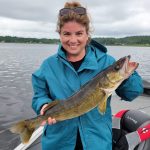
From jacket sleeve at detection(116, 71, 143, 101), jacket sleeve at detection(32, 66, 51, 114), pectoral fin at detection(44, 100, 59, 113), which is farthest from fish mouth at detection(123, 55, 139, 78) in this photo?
jacket sleeve at detection(32, 66, 51, 114)

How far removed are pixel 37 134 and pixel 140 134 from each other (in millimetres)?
2953

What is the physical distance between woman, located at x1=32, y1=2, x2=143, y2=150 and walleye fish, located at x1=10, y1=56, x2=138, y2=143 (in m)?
0.17

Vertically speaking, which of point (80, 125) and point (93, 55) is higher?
point (93, 55)

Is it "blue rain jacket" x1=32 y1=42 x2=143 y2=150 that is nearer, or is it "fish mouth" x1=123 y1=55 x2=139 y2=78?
"fish mouth" x1=123 y1=55 x2=139 y2=78

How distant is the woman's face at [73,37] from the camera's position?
380 centimetres

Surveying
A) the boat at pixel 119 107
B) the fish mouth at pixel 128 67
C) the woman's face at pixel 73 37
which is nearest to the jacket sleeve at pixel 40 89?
the woman's face at pixel 73 37

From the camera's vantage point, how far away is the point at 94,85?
3.51 metres

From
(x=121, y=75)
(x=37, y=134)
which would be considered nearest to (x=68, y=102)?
(x=121, y=75)

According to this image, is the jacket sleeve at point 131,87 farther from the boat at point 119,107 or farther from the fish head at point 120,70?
the boat at point 119,107

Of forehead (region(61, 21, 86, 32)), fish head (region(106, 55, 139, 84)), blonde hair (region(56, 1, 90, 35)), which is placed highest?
blonde hair (region(56, 1, 90, 35))

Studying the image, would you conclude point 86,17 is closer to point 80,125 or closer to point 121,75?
point 121,75

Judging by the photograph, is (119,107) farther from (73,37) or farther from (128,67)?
(128,67)

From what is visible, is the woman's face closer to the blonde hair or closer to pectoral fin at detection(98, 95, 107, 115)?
the blonde hair

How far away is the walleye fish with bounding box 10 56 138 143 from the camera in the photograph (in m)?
3.46
